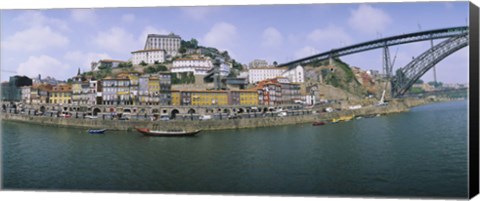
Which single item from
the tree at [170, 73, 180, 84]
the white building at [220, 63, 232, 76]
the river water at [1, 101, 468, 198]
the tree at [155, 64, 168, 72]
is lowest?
the river water at [1, 101, 468, 198]

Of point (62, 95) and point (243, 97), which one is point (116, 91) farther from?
point (243, 97)

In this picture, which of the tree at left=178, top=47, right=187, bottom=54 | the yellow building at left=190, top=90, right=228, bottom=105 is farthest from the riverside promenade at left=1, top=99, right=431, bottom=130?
the tree at left=178, top=47, right=187, bottom=54

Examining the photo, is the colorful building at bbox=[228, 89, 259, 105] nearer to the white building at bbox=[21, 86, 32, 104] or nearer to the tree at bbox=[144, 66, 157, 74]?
the tree at bbox=[144, 66, 157, 74]

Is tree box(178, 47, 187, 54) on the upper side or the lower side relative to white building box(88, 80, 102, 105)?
upper

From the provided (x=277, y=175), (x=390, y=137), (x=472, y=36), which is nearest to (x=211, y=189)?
(x=277, y=175)

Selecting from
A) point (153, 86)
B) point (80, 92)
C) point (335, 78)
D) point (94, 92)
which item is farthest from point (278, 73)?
point (80, 92)

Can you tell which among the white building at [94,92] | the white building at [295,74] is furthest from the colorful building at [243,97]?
the white building at [94,92]

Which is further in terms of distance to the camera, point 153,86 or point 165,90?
point 165,90
